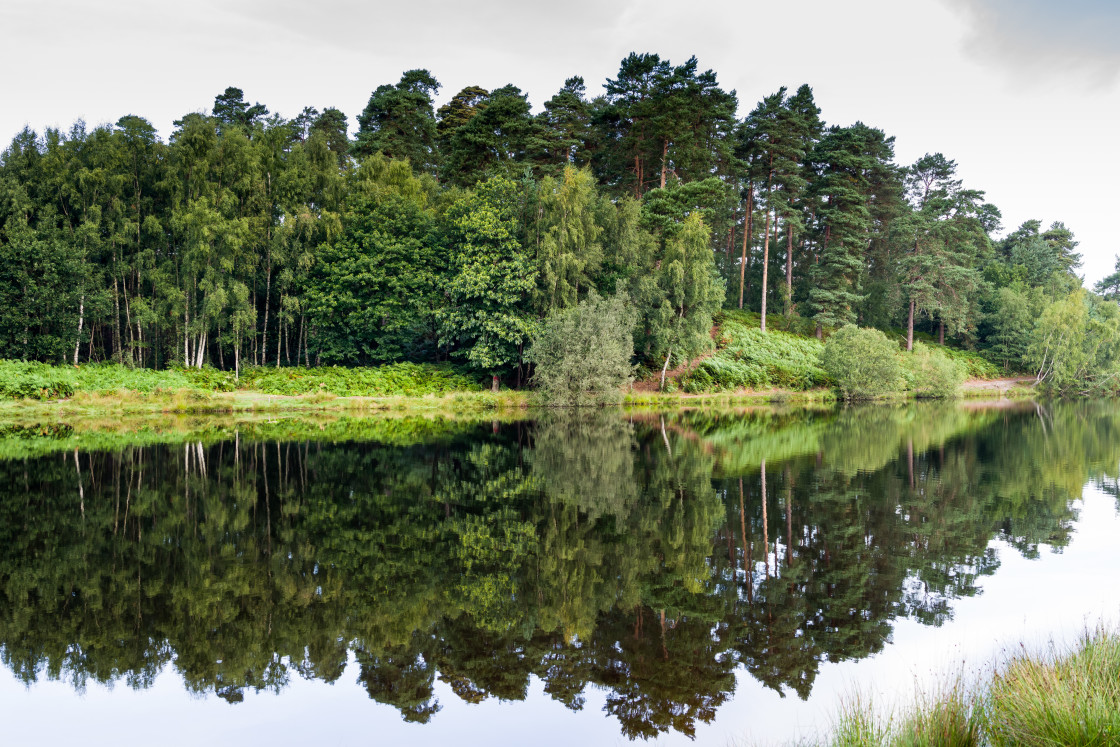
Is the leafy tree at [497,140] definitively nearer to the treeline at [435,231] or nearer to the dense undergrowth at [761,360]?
the treeline at [435,231]

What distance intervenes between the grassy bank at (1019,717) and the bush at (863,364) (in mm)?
41678

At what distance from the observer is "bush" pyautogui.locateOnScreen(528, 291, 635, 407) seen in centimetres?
3488

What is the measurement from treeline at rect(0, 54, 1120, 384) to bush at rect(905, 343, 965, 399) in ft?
20.4

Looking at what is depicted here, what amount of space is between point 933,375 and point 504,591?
48590 millimetres

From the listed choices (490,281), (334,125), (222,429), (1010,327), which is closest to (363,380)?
(490,281)

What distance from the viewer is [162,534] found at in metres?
10.5

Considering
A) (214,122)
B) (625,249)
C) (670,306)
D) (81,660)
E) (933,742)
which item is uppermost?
(214,122)

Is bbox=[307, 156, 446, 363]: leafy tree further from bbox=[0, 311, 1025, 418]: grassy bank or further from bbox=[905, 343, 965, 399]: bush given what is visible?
bbox=[905, 343, 965, 399]: bush

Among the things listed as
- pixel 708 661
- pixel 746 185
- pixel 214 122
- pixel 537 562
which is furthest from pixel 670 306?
pixel 708 661

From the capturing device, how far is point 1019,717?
4.18 m

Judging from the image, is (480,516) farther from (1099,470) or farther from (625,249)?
(625,249)

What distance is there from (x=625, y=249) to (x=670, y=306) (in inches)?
176

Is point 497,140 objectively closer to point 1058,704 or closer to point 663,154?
point 663,154

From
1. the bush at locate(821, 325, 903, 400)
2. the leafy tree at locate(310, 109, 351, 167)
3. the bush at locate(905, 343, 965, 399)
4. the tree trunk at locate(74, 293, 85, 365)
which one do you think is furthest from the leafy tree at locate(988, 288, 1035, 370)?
the tree trunk at locate(74, 293, 85, 365)
